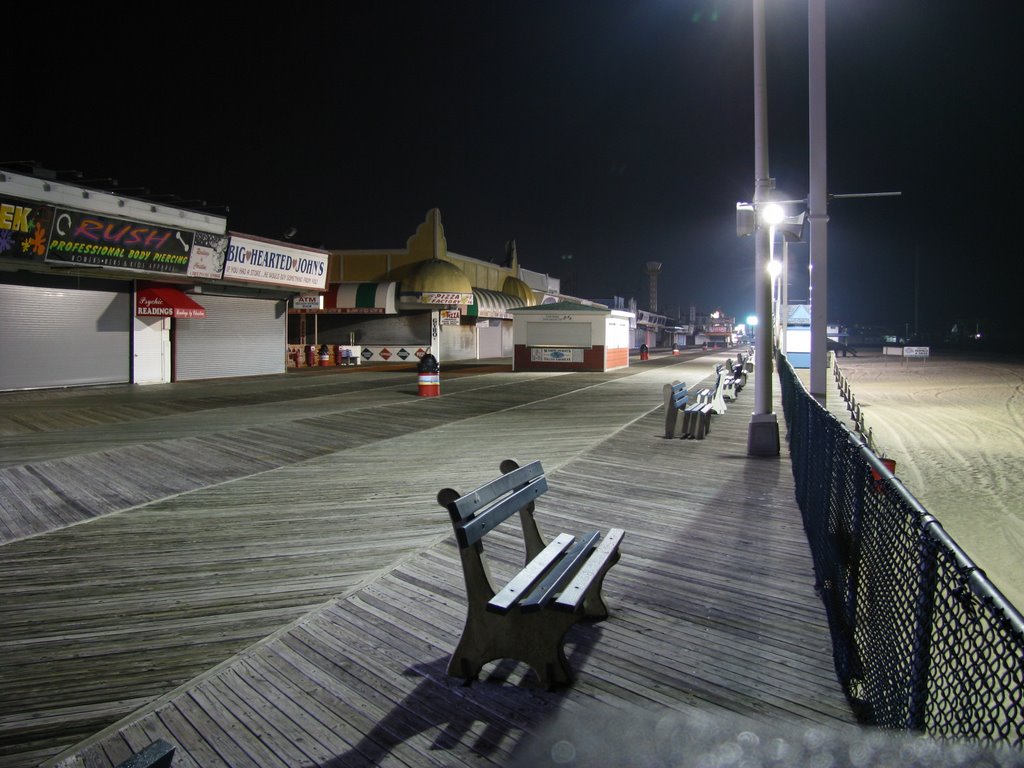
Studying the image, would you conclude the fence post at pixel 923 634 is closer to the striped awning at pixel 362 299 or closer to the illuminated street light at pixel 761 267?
the illuminated street light at pixel 761 267

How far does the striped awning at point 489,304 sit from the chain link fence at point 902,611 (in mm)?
35865

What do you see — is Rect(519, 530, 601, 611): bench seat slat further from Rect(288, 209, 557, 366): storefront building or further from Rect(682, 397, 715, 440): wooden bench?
Rect(288, 209, 557, 366): storefront building

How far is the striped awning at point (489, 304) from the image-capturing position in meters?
40.9

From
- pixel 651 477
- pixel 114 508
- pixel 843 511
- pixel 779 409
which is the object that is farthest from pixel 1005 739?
pixel 779 409

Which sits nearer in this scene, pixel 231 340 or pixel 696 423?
pixel 696 423

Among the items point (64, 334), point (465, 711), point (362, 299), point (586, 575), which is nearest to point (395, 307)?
point (362, 299)

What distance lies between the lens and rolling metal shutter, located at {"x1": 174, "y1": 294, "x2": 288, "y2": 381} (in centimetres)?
2572

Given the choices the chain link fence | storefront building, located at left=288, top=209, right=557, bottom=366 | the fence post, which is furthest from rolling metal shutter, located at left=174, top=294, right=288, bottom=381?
the fence post

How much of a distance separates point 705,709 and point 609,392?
59.5 feet

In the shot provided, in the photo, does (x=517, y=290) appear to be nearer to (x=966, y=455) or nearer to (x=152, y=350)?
(x=152, y=350)

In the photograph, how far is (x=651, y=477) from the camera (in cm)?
893

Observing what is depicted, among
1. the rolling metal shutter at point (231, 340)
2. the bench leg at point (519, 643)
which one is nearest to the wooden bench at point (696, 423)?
the bench leg at point (519, 643)

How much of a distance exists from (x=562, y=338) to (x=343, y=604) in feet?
90.6

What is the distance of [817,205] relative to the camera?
499 inches
